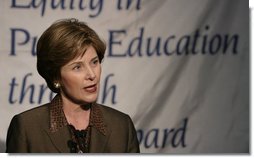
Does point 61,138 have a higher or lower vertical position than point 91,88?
lower

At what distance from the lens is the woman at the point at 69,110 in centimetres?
201

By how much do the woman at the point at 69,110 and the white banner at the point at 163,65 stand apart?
0.15 metres

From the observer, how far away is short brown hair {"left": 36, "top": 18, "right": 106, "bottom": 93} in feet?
6.51

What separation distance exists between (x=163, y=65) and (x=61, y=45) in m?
0.54

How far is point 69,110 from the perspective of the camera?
2.07 meters

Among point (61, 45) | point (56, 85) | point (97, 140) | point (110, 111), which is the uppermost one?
point (61, 45)

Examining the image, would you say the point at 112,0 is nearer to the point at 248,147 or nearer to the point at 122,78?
the point at 122,78

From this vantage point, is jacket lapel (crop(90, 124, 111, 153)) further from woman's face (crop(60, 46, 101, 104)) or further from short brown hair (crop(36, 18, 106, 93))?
short brown hair (crop(36, 18, 106, 93))

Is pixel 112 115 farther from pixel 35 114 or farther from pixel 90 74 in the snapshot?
pixel 35 114

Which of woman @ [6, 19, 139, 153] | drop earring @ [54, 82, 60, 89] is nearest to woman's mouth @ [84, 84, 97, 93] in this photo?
woman @ [6, 19, 139, 153]

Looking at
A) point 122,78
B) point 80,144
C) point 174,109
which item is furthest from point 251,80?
point 80,144

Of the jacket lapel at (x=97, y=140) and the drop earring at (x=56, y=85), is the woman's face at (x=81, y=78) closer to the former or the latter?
the drop earring at (x=56, y=85)

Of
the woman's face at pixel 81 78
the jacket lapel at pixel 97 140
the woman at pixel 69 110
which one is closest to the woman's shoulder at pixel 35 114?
the woman at pixel 69 110

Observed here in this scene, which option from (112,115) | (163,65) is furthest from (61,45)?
(163,65)
